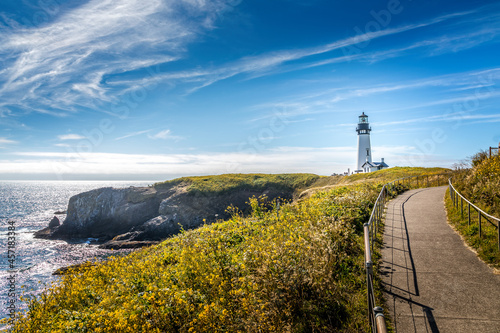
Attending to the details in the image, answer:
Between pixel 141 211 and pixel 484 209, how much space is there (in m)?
48.1

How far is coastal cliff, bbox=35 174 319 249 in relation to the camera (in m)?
44.7

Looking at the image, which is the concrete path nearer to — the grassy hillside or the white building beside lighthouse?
the grassy hillside

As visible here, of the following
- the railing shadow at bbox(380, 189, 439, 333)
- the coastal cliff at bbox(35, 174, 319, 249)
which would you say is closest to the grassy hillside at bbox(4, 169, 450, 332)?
the railing shadow at bbox(380, 189, 439, 333)

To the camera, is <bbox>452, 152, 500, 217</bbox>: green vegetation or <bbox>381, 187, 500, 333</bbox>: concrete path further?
<bbox>452, 152, 500, 217</bbox>: green vegetation

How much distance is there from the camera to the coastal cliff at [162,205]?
1761 inches

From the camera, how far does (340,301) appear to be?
5.21 m

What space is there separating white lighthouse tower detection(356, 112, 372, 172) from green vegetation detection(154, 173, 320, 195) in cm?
1563

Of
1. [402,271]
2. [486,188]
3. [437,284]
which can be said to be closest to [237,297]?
[402,271]

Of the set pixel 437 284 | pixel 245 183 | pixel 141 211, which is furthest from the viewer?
pixel 245 183

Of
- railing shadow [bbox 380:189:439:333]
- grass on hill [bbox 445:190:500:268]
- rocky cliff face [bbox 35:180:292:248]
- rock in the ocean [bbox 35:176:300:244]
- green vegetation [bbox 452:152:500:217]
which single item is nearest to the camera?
railing shadow [bbox 380:189:439:333]

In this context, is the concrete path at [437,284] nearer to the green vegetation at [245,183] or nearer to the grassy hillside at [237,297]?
the grassy hillside at [237,297]

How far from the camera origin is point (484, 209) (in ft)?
33.2

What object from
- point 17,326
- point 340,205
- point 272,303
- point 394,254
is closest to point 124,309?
point 272,303

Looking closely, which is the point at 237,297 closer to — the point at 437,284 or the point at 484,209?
the point at 437,284
